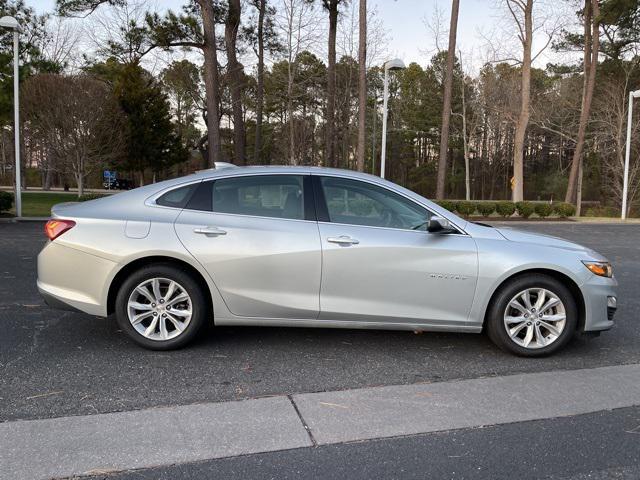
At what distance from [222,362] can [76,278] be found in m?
1.38

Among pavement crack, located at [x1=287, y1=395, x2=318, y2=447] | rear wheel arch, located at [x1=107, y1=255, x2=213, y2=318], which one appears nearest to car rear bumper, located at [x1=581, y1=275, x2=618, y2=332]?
pavement crack, located at [x1=287, y1=395, x2=318, y2=447]

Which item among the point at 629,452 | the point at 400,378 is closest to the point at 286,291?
the point at 400,378

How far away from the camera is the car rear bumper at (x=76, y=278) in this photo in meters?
4.22

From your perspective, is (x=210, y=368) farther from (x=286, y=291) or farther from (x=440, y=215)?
(x=440, y=215)

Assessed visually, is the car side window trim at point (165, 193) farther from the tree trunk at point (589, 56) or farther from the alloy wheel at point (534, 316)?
the tree trunk at point (589, 56)

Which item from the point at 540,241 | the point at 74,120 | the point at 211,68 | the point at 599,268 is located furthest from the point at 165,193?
the point at 74,120

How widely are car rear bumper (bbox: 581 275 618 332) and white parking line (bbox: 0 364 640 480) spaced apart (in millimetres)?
496

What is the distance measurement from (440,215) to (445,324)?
91 cm

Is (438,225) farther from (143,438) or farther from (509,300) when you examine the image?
(143,438)

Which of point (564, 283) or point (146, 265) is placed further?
point (564, 283)

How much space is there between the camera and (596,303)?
4.32 meters

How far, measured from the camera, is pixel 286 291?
4258 millimetres

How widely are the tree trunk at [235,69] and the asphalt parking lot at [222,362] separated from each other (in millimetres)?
22141

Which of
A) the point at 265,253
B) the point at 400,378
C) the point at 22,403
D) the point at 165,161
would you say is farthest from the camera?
the point at 165,161
